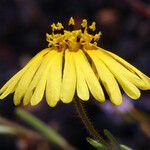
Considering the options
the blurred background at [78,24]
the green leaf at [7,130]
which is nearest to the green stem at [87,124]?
the green leaf at [7,130]

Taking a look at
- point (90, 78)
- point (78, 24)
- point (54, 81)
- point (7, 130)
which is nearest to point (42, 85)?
point (54, 81)

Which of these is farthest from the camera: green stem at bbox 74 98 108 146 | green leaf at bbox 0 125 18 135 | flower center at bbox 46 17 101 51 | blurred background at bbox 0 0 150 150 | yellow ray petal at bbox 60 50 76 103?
blurred background at bbox 0 0 150 150

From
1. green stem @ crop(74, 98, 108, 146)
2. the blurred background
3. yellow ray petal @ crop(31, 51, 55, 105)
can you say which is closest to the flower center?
yellow ray petal @ crop(31, 51, 55, 105)

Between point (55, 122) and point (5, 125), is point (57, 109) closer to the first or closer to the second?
point (55, 122)

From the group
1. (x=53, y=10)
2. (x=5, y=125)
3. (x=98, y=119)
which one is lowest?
(x=5, y=125)

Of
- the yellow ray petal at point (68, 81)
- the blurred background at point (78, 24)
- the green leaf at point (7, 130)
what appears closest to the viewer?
the yellow ray petal at point (68, 81)

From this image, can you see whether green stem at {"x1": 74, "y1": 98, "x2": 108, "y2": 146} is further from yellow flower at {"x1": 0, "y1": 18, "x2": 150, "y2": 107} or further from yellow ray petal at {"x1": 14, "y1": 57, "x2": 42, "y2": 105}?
yellow ray petal at {"x1": 14, "y1": 57, "x2": 42, "y2": 105}

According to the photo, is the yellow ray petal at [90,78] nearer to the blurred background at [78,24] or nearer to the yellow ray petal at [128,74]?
Result: the yellow ray petal at [128,74]

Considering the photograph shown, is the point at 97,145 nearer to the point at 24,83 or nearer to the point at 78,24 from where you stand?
the point at 24,83

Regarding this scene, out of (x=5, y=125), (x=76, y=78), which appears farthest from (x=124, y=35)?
(x=76, y=78)
